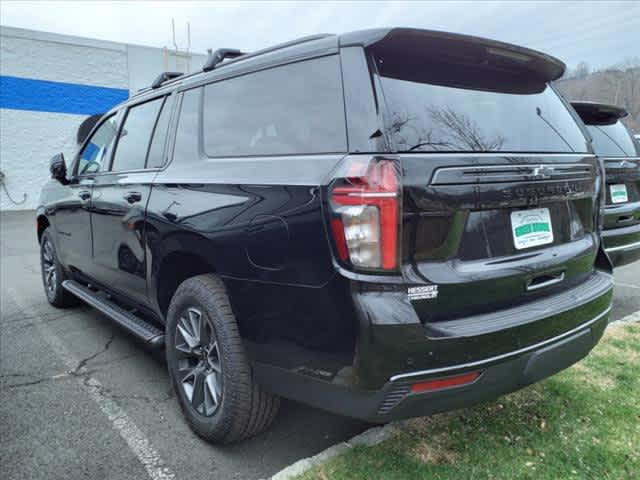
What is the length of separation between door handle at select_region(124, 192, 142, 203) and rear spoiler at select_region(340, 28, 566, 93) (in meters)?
1.69

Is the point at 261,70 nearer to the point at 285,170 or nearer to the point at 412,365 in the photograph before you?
the point at 285,170

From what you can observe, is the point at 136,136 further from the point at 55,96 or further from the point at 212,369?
the point at 55,96

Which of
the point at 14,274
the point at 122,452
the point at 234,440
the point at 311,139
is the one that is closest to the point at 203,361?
the point at 234,440

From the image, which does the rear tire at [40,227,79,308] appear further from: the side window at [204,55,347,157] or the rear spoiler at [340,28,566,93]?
the rear spoiler at [340,28,566,93]

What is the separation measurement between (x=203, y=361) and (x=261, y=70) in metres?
1.53

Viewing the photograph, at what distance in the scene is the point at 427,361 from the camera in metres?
1.76

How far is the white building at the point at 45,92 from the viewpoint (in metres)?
15.4

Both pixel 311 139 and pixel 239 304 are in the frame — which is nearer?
pixel 311 139

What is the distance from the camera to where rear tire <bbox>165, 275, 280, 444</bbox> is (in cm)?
227

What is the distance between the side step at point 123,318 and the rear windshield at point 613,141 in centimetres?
411

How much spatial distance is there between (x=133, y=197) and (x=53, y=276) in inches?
103

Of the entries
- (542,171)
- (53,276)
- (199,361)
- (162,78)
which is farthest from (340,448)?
(53,276)

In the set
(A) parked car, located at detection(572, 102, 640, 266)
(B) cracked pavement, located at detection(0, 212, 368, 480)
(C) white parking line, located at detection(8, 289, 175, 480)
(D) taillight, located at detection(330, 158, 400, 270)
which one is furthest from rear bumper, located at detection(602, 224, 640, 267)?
(C) white parking line, located at detection(8, 289, 175, 480)

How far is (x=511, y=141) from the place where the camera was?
214 centimetres
